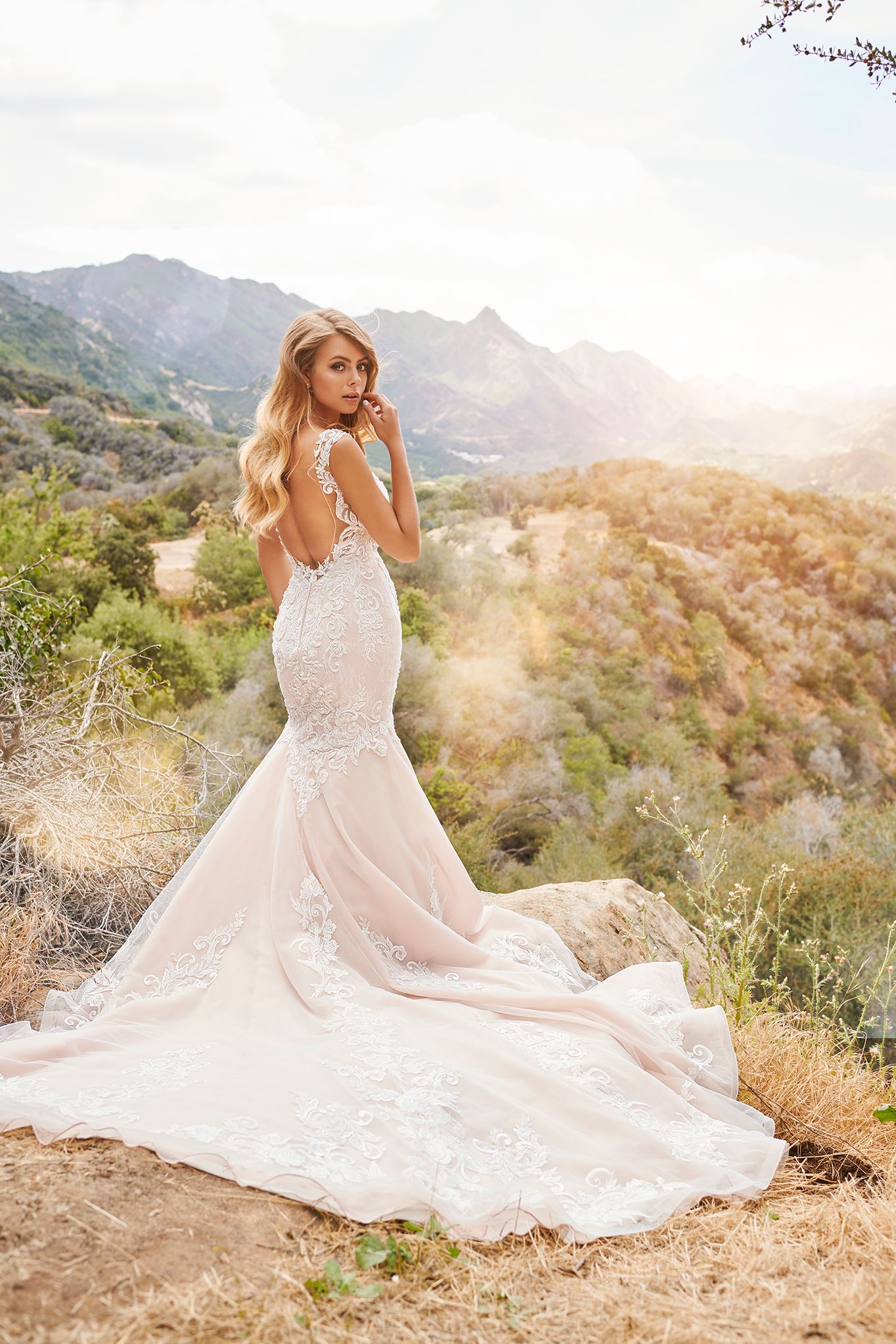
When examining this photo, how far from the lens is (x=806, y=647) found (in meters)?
12.9

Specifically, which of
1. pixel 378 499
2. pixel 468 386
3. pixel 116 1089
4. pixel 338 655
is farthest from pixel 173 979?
pixel 468 386

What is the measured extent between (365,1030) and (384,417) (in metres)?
1.99

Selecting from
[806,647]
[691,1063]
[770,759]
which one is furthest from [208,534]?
[691,1063]

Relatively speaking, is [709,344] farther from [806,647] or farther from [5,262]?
[5,262]

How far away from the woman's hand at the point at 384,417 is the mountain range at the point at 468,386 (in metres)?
11.4

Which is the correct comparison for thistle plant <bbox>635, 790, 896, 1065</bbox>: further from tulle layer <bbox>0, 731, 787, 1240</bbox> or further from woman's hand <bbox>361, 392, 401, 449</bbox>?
woman's hand <bbox>361, 392, 401, 449</bbox>

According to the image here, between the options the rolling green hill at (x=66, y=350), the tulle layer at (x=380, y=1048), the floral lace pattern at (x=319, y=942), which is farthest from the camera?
the rolling green hill at (x=66, y=350)

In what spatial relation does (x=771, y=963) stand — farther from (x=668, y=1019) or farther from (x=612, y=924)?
(x=668, y=1019)

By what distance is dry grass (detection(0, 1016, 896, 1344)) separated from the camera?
1591 millimetres

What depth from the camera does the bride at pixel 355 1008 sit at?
2096 millimetres

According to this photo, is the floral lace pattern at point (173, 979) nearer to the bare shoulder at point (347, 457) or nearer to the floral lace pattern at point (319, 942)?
the floral lace pattern at point (319, 942)

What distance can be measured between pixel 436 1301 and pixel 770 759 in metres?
10.6

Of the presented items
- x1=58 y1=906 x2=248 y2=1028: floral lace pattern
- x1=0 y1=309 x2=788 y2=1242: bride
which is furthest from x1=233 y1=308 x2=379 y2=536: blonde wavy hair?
x1=58 y1=906 x2=248 y2=1028: floral lace pattern

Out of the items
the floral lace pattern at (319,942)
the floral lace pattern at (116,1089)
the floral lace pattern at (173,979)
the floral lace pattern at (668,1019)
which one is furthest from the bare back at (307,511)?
the floral lace pattern at (668,1019)
